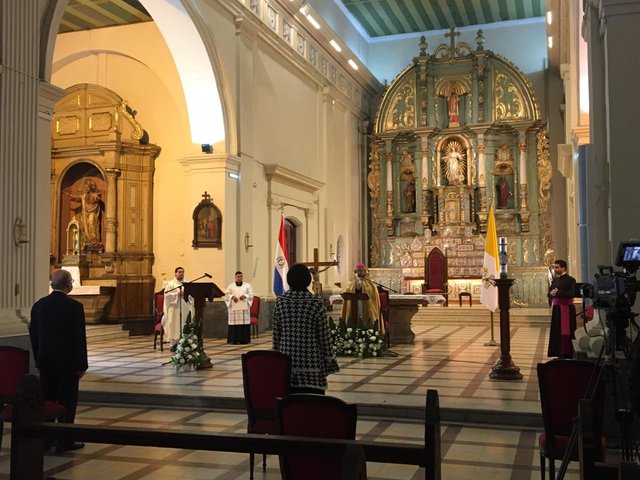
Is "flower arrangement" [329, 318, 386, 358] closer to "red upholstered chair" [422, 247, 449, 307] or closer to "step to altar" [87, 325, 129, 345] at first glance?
"step to altar" [87, 325, 129, 345]

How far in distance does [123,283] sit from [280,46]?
6.57m

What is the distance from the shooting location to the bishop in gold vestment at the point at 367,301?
38.2 feet

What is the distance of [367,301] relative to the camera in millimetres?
11820

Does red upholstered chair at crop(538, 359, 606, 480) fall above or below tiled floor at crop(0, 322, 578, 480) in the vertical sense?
above

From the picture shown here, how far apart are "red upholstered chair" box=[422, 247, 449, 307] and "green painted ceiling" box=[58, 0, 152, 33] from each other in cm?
1032

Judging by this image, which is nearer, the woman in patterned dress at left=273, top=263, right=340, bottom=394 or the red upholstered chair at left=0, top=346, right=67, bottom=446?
the woman in patterned dress at left=273, top=263, right=340, bottom=394

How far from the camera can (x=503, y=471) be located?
A: 5.10m

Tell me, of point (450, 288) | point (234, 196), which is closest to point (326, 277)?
point (450, 288)

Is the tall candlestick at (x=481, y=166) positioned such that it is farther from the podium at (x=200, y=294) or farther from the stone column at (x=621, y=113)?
the stone column at (x=621, y=113)

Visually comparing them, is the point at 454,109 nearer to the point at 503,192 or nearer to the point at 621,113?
the point at 503,192

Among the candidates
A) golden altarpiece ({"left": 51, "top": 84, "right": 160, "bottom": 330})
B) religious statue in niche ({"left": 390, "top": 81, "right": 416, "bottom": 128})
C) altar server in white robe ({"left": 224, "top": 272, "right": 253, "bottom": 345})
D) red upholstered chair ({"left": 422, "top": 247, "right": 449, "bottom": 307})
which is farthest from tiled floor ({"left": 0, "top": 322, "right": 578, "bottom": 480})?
religious statue in niche ({"left": 390, "top": 81, "right": 416, "bottom": 128})

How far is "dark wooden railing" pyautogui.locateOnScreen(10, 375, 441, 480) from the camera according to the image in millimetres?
2869

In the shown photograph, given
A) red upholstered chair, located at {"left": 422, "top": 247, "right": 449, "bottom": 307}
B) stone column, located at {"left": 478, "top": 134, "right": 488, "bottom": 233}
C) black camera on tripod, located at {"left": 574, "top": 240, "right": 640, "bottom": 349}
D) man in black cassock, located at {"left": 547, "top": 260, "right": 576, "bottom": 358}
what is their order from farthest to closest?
stone column, located at {"left": 478, "top": 134, "right": 488, "bottom": 233} < red upholstered chair, located at {"left": 422, "top": 247, "right": 449, "bottom": 307} < man in black cassock, located at {"left": 547, "top": 260, "right": 576, "bottom": 358} < black camera on tripod, located at {"left": 574, "top": 240, "right": 640, "bottom": 349}

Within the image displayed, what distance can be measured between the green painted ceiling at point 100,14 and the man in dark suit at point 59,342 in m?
10.2
